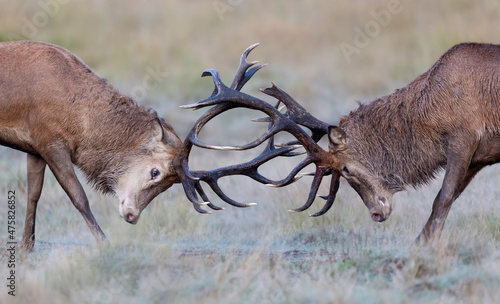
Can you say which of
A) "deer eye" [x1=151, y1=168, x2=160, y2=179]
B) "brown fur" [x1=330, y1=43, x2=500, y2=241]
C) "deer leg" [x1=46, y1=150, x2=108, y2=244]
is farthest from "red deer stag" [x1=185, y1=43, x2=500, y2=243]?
"deer leg" [x1=46, y1=150, x2=108, y2=244]

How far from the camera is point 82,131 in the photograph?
32.4 ft

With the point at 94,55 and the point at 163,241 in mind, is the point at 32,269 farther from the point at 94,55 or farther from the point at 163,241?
the point at 94,55

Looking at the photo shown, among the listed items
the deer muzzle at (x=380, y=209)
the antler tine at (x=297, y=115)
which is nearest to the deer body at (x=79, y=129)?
the antler tine at (x=297, y=115)

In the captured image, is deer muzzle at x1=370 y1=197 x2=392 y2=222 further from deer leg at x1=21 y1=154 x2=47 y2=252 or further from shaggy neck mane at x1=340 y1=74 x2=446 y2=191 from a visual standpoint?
deer leg at x1=21 y1=154 x2=47 y2=252

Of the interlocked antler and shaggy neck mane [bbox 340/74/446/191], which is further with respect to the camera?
the interlocked antler

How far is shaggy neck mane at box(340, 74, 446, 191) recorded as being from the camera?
9812 millimetres

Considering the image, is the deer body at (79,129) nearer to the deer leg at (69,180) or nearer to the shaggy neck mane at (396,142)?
the deer leg at (69,180)

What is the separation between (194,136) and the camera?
9859 millimetres

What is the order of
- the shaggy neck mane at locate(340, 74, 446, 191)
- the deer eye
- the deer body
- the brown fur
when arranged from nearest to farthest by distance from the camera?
the brown fur < the deer body < the shaggy neck mane at locate(340, 74, 446, 191) < the deer eye

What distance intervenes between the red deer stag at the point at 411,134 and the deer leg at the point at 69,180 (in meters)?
1.15

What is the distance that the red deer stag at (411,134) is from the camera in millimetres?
9484

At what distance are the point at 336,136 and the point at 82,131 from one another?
101 inches

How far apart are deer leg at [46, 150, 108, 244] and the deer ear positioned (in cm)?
248

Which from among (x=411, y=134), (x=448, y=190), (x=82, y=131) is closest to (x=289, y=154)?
(x=411, y=134)
